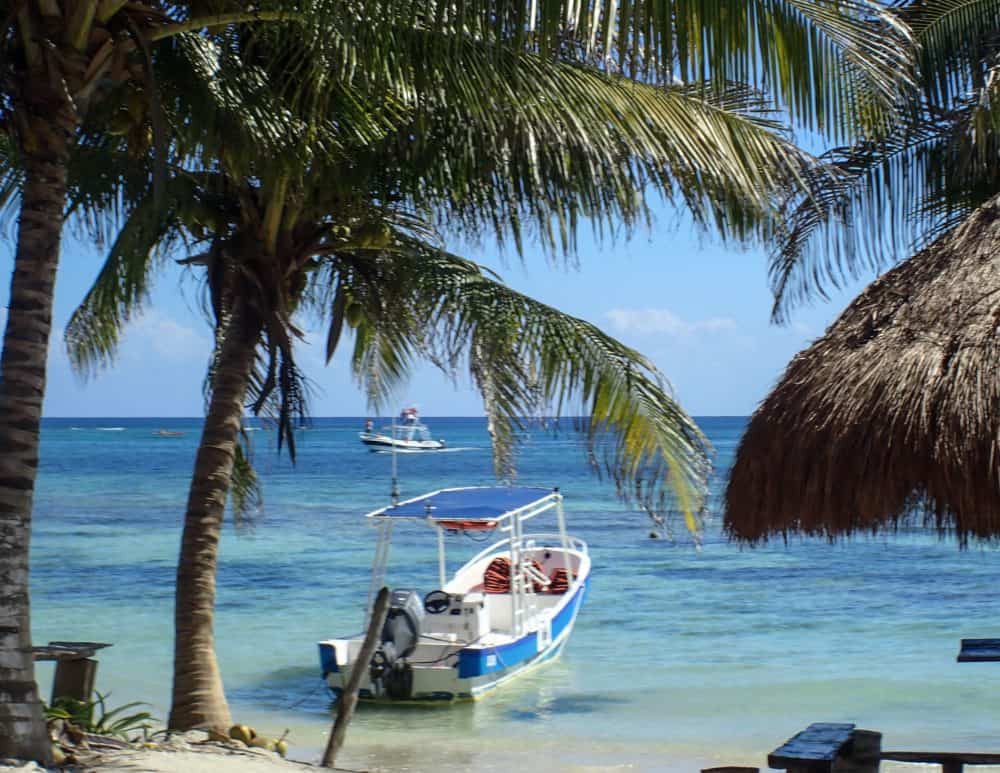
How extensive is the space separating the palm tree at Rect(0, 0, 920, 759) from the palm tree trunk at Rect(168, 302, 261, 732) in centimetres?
271

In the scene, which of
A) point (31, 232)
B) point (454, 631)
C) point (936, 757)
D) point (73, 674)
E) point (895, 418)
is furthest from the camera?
point (454, 631)

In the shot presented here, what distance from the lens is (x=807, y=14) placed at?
468 centimetres

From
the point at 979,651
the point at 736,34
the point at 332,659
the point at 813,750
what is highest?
the point at 736,34

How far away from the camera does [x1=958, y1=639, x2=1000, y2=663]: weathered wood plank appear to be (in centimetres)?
636

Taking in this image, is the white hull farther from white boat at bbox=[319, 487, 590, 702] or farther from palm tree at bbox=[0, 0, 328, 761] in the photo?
palm tree at bbox=[0, 0, 328, 761]

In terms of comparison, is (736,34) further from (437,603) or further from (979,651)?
(437,603)

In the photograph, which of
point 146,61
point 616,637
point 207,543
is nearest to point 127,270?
point 207,543

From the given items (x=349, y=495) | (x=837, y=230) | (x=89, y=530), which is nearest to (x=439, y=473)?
(x=349, y=495)

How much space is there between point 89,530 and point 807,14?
3380 cm

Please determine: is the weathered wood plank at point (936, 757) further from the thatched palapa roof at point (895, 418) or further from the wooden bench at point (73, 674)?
the wooden bench at point (73, 674)

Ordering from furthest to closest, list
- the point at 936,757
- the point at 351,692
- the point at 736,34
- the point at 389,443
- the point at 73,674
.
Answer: the point at 389,443 < the point at 351,692 < the point at 73,674 < the point at 936,757 < the point at 736,34

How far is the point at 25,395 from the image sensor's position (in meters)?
5.07

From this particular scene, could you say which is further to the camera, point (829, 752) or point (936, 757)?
point (936, 757)

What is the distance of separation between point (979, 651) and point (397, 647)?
7786 mm
